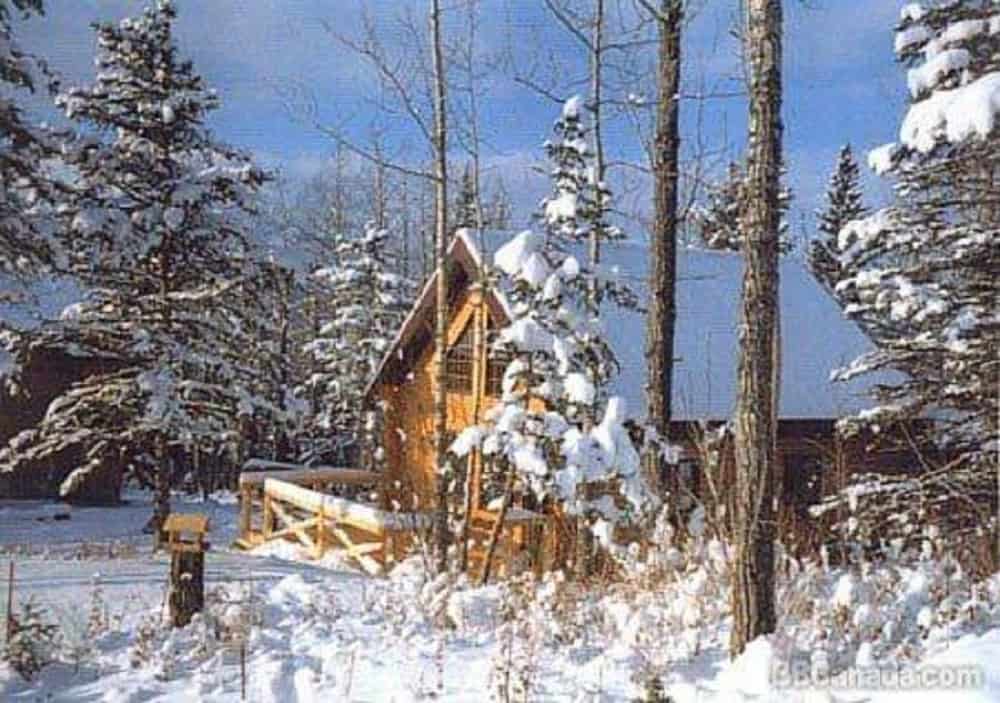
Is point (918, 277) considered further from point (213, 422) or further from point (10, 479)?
point (10, 479)

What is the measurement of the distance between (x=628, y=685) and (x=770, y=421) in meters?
1.75

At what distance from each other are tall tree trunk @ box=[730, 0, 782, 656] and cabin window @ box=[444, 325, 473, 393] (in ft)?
44.8

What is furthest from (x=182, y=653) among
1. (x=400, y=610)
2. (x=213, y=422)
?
(x=213, y=422)

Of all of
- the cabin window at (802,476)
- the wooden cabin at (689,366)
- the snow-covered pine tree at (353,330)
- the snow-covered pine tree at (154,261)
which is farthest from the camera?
the snow-covered pine tree at (353,330)

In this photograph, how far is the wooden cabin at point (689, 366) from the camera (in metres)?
17.3

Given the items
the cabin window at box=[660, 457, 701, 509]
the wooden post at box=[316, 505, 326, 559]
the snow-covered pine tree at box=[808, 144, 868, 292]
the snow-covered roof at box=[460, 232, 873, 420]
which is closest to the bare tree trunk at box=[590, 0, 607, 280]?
the snow-covered roof at box=[460, 232, 873, 420]

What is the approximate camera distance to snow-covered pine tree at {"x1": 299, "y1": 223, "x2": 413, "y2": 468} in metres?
31.3

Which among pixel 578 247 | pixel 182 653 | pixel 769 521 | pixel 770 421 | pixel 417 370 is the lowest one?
pixel 182 653

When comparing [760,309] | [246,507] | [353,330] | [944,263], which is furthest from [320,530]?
[353,330]

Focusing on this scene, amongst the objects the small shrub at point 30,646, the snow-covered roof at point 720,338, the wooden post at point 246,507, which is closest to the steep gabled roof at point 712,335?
the snow-covered roof at point 720,338

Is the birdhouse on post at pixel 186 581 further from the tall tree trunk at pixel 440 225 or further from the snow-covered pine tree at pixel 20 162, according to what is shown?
the snow-covered pine tree at pixel 20 162

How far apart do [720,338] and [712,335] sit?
15cm

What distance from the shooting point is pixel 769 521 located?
615 centimetres

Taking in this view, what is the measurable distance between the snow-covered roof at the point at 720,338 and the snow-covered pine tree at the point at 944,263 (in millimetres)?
4325
